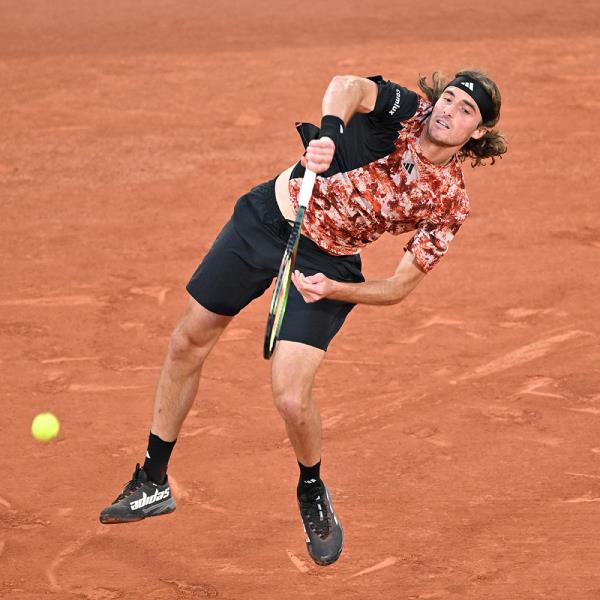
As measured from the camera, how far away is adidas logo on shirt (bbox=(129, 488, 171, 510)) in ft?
20.6

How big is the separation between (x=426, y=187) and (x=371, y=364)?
293 cm

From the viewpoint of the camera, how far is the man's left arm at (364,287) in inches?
220

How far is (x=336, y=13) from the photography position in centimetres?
1580

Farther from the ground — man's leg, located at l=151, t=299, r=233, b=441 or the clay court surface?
man's leg, located at l=151, t=299, r=233, b=441

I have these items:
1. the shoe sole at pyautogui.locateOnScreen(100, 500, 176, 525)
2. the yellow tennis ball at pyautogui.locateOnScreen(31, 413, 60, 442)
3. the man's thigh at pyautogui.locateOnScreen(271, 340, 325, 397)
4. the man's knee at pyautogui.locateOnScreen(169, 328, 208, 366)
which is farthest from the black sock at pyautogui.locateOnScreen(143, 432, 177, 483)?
the yellow tennis ball at pyautogui.locateOnScreen(31, 413, 60, 442)

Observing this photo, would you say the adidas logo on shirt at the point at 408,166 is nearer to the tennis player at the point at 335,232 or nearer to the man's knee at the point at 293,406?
the tennis player at the point at 335,232

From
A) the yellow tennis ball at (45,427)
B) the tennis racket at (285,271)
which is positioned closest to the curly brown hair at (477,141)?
the tennis racket at (285,271)

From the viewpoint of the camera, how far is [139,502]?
6285 mm

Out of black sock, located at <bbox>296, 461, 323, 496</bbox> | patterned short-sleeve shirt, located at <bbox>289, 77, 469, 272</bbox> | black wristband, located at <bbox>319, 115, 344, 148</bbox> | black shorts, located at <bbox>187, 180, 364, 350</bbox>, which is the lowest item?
black sock, located at <bbox>296, 461, 323, 496</bbox>

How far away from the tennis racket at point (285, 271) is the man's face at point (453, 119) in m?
0.67

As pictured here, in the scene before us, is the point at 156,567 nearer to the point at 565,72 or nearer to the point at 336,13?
the point at 565,72

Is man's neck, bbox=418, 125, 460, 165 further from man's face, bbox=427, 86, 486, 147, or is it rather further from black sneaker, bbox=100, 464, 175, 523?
black sneaker, bbox=100, 464, 175, 523

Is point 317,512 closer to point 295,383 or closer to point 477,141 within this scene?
point 295,383

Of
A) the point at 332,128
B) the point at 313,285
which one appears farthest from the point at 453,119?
the point at 313,285
